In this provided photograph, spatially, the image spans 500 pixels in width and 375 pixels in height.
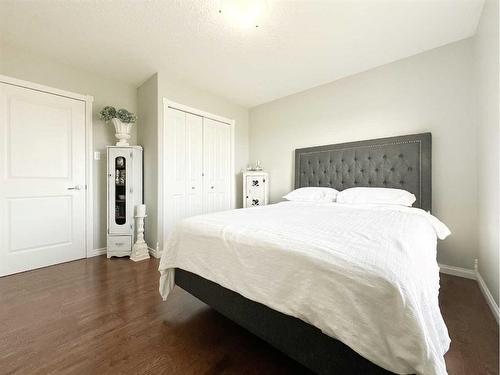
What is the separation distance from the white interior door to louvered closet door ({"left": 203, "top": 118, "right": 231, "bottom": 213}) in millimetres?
1574

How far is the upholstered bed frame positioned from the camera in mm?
911

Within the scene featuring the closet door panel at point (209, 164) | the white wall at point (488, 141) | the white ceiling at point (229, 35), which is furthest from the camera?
the closet door panel at point (209, 164)

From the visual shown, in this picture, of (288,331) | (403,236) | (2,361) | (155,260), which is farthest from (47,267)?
(403,236)

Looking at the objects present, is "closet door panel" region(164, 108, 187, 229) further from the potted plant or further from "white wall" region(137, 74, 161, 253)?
the potted plant

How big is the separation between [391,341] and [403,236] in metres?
0.57

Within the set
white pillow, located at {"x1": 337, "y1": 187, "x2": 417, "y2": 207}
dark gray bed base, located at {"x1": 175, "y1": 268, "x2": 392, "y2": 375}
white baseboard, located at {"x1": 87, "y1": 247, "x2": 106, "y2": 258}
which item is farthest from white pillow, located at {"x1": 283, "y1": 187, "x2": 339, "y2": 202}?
white baseboard, located at {"x1": 87, "y1": 247, "x2": 106, "y2": 258}

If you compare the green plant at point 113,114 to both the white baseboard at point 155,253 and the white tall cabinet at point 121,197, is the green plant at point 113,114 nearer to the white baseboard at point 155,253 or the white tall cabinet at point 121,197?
the white tall cabinet at point 121,197

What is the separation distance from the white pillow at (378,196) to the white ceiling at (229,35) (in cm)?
153

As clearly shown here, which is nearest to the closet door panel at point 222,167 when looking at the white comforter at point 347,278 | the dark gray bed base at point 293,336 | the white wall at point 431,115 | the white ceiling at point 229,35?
the white ceiling at point 229,35

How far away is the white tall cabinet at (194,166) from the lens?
298 cm

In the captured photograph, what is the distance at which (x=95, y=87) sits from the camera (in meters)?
2.91

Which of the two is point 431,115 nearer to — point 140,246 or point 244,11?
point 244,11

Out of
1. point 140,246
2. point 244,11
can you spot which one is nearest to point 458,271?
point 244,11

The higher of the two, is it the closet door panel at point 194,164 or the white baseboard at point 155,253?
the closet door panel at point 194,164
